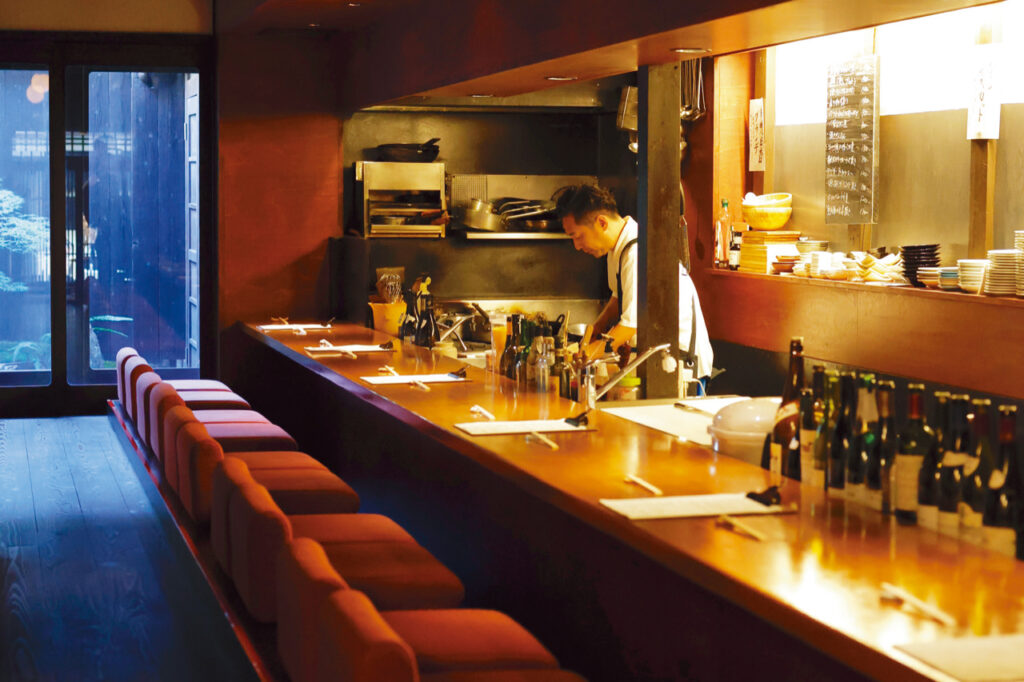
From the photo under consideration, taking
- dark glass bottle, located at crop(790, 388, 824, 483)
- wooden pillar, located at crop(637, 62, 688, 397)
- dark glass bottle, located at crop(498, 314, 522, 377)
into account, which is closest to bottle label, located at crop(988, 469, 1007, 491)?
Result: dark glass bottle, located at crop(790, 388, 824, 483)

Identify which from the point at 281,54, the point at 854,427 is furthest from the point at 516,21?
the point at 281,54

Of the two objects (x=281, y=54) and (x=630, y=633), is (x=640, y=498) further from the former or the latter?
(x=281, y=54)

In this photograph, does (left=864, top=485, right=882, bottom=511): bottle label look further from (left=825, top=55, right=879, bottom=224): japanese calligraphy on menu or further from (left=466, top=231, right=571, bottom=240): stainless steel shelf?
(left=466, top=231, right=571, bottom=240): stainless steel shelf

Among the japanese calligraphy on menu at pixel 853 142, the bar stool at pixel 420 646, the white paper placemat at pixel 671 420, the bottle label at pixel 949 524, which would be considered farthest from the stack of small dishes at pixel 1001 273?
the bar stool at pixel 420 646

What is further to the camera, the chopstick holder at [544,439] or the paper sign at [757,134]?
the paper sign at [757,134]

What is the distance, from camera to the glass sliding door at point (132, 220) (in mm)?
9117

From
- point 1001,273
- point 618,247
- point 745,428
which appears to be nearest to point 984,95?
point 1001,273

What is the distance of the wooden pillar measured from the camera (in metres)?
4.73

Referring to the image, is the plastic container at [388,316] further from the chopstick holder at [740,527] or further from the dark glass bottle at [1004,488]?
the dark glass bottle at [1004,488]

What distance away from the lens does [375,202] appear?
8.17 m

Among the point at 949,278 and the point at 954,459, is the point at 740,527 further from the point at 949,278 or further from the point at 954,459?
the point at 949,278

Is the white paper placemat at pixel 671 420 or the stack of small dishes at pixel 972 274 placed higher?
the stack of small dishes at pixel 972 274

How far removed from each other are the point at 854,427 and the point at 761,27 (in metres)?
1.45

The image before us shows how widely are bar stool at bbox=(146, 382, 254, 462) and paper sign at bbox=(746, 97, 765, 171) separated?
3.46 m
